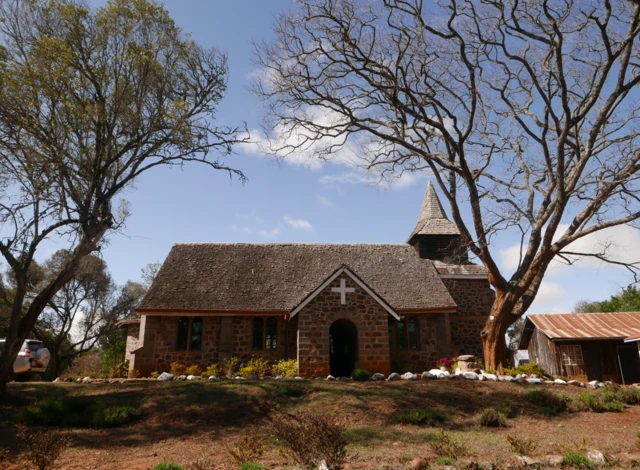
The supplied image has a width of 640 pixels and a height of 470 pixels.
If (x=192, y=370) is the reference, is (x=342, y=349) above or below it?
above

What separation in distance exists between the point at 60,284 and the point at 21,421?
3.81 metres

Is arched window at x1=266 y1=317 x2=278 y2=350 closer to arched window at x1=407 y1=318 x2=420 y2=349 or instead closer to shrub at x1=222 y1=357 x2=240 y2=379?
shrub at x1=222 y1=357 x2=240 y2=379

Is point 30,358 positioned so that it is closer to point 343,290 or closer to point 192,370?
point 192,370

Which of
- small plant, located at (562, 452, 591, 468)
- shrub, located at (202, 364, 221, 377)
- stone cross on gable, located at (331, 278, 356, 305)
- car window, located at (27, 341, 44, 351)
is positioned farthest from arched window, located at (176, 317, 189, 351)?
small plant, located at (562, 452, 591, 468)

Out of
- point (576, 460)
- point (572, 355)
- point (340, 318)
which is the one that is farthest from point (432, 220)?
point (576, 460)

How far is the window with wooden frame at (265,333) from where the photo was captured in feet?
67.5

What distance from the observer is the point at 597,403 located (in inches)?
492

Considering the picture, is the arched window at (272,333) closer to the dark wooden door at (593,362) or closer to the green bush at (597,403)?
the green bush at (597,403)

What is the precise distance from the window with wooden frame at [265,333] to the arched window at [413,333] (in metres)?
5.99

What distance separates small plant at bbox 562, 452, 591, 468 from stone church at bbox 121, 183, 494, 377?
10.3m

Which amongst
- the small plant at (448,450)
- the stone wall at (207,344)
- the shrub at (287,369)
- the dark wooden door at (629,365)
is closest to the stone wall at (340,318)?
the shrub at (287,369)

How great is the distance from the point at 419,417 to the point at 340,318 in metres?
7.07

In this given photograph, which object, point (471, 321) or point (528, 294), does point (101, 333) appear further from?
point (528, 294)

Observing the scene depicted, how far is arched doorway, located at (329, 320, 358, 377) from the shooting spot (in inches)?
786
